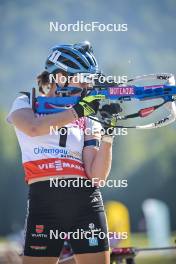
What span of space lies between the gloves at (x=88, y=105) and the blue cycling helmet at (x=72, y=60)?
25 cm

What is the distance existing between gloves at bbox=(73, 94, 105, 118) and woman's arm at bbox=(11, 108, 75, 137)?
0.04m

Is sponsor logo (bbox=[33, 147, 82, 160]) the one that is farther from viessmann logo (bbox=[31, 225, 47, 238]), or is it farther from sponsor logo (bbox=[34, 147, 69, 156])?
viessmann logo (bbox=[31, 225, 47, 238])

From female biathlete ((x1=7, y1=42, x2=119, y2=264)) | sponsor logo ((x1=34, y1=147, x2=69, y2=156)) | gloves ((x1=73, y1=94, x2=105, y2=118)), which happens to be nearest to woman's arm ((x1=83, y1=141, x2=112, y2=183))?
female biathlete ((x1=7, y1=42, x2=119, y2=264))

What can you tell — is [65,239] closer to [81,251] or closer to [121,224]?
[81,251]

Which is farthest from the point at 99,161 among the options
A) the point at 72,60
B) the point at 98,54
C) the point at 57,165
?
the point at 98,54

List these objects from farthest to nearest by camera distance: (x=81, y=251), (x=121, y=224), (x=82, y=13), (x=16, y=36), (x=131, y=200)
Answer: (x=131, y=200) < (x=16, y=36) < (x=82, y=13) < (x=121, y=224) < (x=81, y=251)

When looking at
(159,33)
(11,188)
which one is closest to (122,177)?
(11,188)

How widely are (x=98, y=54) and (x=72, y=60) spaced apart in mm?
6170

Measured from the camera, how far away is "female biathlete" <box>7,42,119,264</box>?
3637mm

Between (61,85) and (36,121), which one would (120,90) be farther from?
(36,121)

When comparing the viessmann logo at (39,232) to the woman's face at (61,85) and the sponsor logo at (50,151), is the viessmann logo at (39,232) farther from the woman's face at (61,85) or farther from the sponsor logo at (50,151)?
the woman's face at (61,85)

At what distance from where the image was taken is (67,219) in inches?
146

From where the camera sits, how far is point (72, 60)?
389 centimetres

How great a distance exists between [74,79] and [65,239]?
2.92 feet
